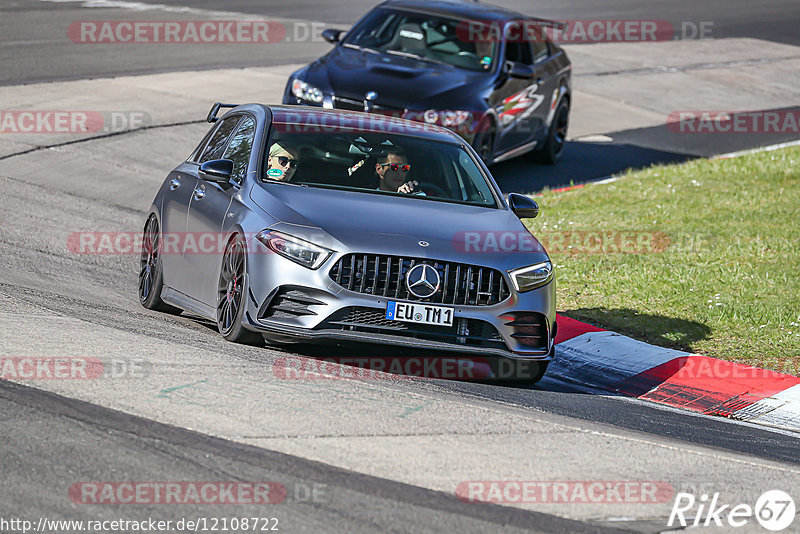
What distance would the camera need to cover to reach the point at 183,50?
2269 cm

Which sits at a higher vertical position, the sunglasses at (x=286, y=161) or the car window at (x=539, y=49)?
the sunglasses at (x=286, y=161)

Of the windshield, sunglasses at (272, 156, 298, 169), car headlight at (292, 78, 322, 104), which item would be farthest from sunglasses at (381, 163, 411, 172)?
car headlight at (292, 78, 322, 104)

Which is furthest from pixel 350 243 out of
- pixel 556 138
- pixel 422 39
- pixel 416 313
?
pixel 556 138

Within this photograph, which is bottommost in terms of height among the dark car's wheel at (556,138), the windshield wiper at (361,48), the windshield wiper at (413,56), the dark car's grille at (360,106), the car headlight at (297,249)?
the dark car's wheel at (556,138)

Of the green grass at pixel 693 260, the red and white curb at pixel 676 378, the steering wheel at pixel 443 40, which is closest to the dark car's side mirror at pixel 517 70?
the steering wheel at pixel 443 40

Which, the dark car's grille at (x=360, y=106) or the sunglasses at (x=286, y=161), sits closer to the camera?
the sunglasses at (x=286, y=161)

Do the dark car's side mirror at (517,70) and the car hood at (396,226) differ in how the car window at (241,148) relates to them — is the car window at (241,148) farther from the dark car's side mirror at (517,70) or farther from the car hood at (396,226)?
the dark car's side mirror at (517,70)

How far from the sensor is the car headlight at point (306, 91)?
14307 millimetres

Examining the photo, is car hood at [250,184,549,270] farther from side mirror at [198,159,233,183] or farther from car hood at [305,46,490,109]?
A: car hood at [305,46,490,109]

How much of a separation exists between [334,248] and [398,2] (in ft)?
31.1

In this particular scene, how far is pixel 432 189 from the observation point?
9055 mm

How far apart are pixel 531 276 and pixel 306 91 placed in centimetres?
692

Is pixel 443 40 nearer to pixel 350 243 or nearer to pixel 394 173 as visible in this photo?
pixel 394 173

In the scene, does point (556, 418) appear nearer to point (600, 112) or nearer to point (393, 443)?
point (393, 443)
